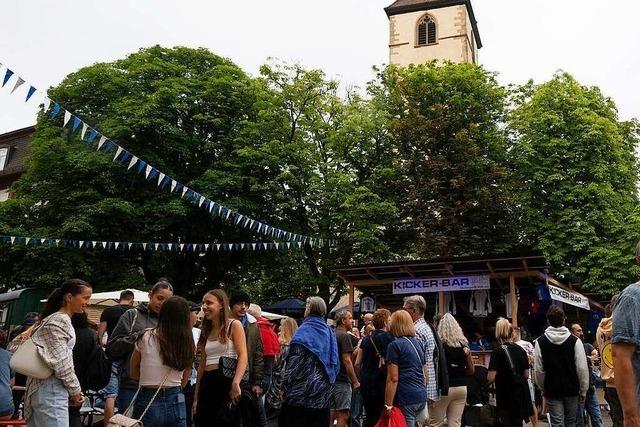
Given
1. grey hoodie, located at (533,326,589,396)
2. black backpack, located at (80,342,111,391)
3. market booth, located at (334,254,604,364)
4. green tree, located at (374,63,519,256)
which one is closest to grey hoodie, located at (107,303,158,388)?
black backpack, located at (80,342,111,391)

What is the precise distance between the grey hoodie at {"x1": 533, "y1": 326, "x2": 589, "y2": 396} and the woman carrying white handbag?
4.91 metres

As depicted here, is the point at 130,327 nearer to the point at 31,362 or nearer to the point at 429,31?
the point at 31,362

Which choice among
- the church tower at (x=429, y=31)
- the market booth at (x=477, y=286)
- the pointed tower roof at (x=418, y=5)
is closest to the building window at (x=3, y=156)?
the church tower at (x=429, y=31)

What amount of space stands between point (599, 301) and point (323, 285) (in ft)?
38.1

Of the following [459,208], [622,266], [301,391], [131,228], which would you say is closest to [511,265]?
[459,208]

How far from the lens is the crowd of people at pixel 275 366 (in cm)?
457

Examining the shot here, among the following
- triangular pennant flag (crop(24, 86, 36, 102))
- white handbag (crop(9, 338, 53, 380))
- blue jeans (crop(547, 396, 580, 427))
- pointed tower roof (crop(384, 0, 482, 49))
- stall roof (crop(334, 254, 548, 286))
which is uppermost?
pointed tower roof (crop(384, 0, 482, 49))

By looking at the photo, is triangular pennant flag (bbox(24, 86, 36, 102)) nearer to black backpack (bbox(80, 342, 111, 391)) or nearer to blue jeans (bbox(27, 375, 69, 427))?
black backpack (bbox(80, 342, 111, 391))

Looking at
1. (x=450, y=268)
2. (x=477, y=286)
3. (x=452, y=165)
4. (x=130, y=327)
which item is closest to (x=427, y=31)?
(x=452, y=165)

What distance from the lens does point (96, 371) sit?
5574 millimetres

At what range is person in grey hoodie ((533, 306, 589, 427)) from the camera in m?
6.80

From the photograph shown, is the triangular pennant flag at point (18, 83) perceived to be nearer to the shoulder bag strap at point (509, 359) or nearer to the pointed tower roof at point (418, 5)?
the shoulder bag strap at point (509, 359)

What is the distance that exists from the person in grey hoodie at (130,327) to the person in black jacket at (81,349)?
0.21 m

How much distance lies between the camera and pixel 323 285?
25.5m
